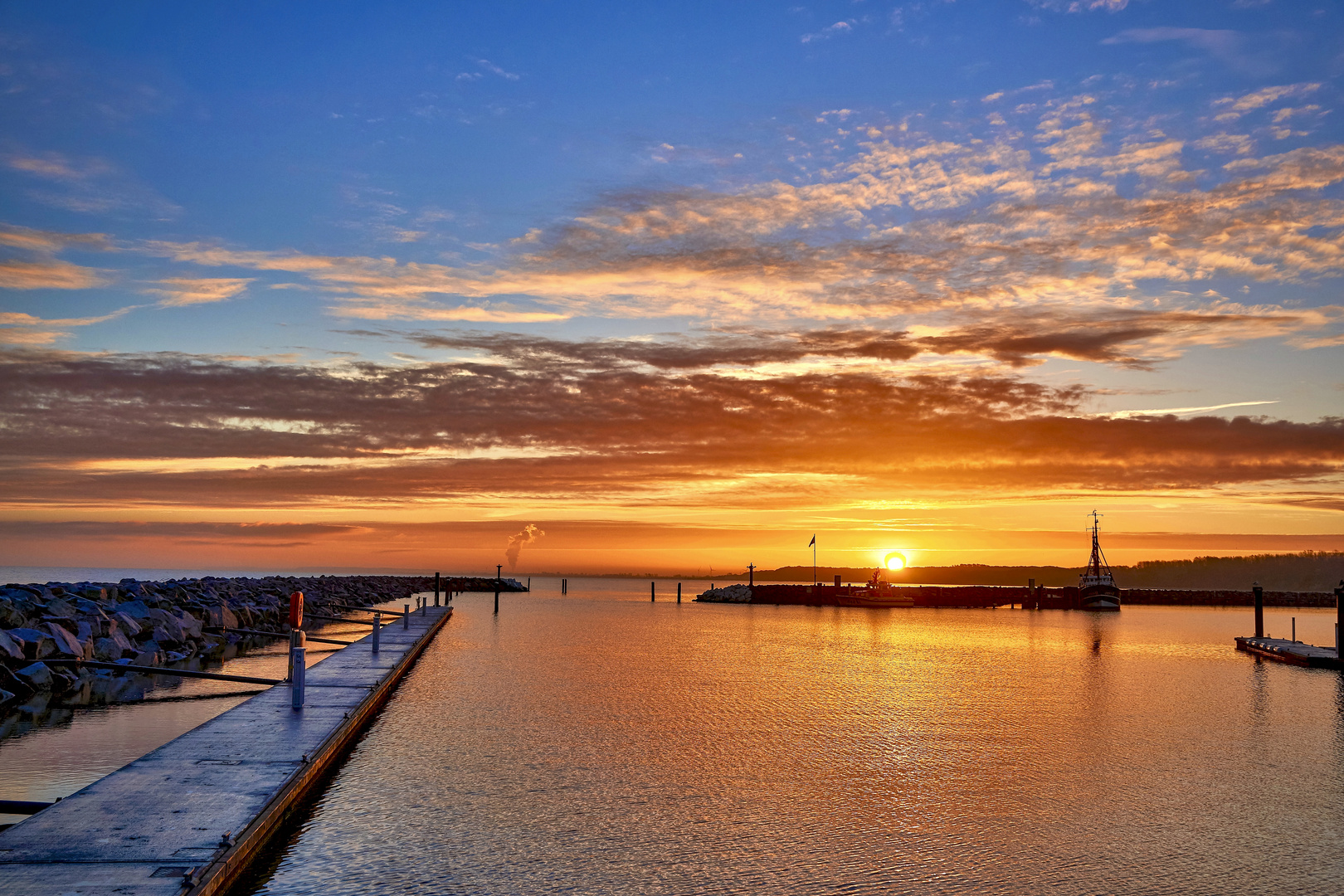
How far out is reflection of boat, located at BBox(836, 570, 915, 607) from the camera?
8700 cm

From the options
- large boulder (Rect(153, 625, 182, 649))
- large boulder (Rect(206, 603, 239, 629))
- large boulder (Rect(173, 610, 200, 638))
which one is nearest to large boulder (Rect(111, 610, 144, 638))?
large boulder (Rect(153, 625, 182, 649))

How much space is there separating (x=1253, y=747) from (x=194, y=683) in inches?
966

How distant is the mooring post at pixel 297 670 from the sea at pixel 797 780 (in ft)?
4.88

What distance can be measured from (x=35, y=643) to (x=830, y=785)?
20573 mm

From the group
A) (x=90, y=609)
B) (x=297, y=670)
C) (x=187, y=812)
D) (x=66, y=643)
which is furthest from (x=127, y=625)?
(x=187, y=812)

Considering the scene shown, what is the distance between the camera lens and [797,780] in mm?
14984

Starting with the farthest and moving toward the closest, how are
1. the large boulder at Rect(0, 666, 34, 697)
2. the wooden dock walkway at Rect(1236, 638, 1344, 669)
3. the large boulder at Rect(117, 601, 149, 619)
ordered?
1. the wooden dock walkway at Rect(1236, 638, 1344, 669)
2. the large boulder at Rect(117, 601, 149, 619)
3. the large boulder at Rect(0, 666, 34, 697)

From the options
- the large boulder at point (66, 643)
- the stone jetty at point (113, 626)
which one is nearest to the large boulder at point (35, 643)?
the stone jetty at point (113, 626)

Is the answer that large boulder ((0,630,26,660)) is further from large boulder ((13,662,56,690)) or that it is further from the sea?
the sea

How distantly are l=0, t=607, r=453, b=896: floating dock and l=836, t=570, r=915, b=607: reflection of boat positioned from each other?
74185 millimetres

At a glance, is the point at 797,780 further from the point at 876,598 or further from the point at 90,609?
the point at 876,598

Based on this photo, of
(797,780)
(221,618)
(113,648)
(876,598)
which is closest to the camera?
(797,780)

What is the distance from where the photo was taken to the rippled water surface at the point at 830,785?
414 inches

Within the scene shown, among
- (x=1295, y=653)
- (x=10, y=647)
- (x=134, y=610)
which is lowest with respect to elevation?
(x=1295, y=653)
